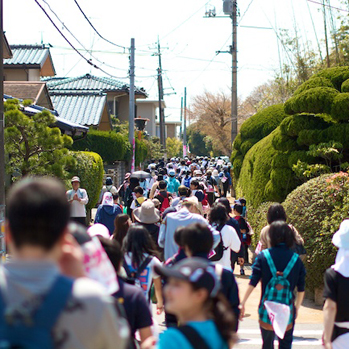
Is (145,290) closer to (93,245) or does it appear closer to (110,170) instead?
(93,245)

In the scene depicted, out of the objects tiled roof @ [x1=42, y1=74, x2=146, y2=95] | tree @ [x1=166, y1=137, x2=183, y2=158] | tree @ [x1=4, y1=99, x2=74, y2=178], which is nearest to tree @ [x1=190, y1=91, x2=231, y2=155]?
tree @ [x1=166, y1=137, x2=183, y2=158]

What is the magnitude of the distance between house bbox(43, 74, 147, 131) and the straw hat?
19213 mm

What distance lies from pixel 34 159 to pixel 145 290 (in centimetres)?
678

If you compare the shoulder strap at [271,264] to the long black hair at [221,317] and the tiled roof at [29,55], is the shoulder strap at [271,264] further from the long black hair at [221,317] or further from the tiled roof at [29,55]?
the tiled roof at [29,55]

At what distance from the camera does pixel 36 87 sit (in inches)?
819

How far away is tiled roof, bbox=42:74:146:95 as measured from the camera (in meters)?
38.4

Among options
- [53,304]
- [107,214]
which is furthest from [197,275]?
[107,214]

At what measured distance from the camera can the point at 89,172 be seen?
1755cm

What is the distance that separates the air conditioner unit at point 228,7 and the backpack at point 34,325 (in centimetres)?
2606

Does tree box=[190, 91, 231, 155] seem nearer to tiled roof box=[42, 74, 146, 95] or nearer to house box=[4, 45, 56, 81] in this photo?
tiled roof box=[42, 74, 146, 95]

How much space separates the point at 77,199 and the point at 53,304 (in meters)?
10.3

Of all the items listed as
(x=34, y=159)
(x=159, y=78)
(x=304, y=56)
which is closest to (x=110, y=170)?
(x=304, y=56)

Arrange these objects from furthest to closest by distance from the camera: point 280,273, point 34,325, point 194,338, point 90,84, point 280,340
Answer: point 90,84
point 280,340
point 280,273
point 194,338
point 34,325

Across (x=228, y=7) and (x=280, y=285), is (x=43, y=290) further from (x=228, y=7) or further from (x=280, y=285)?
(x=228, y=7)
